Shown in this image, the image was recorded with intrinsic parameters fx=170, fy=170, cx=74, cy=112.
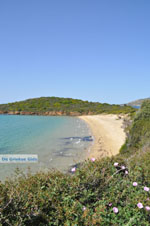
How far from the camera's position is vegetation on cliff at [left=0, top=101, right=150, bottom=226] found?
1647 mm

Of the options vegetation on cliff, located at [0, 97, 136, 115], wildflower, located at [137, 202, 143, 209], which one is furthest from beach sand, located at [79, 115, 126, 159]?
vegetation on cliff, located at [0, 97, 136, 115]

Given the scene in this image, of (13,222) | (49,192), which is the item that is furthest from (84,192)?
(13,222)

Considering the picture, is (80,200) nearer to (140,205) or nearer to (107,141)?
(140,205)

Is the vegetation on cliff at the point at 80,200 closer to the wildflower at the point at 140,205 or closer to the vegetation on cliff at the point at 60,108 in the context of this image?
the wildflower at the point at 140,205

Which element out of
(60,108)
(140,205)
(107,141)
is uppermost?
(60,108)

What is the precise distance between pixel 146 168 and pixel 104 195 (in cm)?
110

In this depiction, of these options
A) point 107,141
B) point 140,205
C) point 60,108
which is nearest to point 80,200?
point 140,205

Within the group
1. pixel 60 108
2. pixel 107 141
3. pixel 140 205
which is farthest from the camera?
pixel 60 108

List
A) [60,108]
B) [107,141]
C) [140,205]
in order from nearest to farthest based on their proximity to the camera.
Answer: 1. [140,205]
2. [107,141]
3. [60,108]

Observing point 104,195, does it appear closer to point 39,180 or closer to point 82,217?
point 82,217

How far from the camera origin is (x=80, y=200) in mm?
1907

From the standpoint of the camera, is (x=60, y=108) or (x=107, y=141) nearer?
(x=107, y=141)

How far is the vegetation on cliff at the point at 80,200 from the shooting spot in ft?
5.41

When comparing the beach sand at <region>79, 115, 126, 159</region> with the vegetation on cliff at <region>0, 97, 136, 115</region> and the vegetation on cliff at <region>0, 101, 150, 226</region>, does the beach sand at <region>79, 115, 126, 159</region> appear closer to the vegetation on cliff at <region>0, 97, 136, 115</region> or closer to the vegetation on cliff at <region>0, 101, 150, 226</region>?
the vegetation on cliff at <region>0, 101, 150, 226</region>
